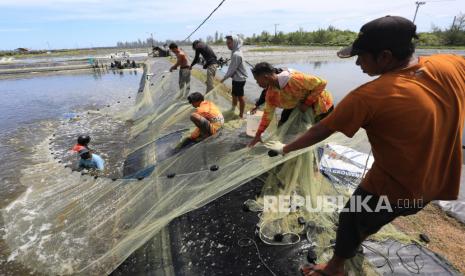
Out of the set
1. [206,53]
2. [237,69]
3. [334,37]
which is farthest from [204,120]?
[334,37]

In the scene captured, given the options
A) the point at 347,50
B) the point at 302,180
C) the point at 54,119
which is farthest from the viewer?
the point at 54,119

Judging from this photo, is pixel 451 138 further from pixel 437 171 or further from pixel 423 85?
pixel 423 85

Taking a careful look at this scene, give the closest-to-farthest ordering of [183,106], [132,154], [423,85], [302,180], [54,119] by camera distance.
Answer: [423,85] → [302,180] → [132,154] → [183,106] → [54,119]

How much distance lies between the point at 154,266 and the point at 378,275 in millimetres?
1955

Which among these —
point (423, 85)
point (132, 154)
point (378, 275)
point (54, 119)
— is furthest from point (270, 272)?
point (54, 119)

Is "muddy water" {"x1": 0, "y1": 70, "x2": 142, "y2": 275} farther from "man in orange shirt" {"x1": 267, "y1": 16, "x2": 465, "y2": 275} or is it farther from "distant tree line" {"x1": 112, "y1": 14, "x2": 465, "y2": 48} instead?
"distant tree line" {"x1": 112, "y1": 14, "x2": 465, "y2": 48}

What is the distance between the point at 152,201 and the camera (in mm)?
3195

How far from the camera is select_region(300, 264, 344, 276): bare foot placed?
224cm

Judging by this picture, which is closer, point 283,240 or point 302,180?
point 283,240

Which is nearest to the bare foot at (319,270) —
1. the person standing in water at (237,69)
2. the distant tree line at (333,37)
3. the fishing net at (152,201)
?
the fishing net at (152,201)

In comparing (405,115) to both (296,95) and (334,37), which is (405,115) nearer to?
(296,95)

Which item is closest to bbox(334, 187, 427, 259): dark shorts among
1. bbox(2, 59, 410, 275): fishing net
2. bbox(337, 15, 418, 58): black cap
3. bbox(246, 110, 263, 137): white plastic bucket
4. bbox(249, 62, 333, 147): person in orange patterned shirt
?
bbox(2, 59, 410, 275): fishing net

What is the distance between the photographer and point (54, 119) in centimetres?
1237

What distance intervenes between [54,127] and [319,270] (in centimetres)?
1142
